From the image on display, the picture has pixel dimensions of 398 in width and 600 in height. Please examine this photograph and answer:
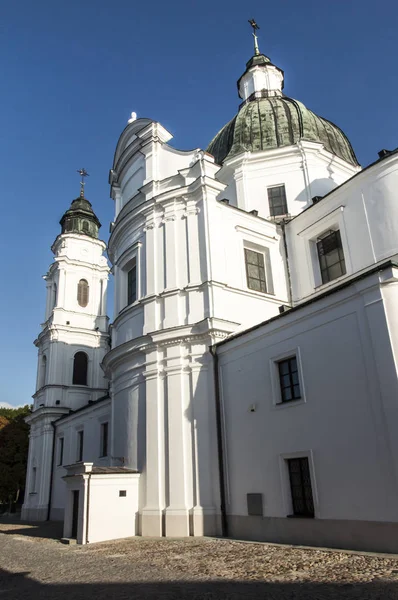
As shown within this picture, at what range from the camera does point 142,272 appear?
58.3 ft

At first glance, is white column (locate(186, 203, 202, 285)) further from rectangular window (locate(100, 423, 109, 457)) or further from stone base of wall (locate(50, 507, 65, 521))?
stone base of wall (locate(50, 507, 65, 521))

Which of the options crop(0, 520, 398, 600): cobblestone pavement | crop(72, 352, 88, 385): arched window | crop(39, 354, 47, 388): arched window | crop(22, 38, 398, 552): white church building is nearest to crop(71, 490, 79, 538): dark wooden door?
crop(22, 38, 398, 552): white church building

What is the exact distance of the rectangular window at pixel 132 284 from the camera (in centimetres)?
1880

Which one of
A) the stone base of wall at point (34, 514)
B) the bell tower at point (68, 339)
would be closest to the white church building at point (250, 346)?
the stone base of wall at point (34, 514)

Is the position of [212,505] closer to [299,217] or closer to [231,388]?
[231,388]

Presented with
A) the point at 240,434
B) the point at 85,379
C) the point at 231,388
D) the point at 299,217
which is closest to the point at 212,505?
the point at 240,434

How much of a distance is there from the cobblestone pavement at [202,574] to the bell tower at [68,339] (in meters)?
18.6

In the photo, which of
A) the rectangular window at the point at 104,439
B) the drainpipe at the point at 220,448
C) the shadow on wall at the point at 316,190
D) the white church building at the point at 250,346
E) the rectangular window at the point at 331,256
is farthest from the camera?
the rectangular window at the point at 104,439

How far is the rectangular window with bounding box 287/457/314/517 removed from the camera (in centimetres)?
1101

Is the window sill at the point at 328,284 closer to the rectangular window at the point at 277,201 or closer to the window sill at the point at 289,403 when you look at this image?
the rectangular window at the point at 277,201

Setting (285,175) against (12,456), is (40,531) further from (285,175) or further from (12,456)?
(12,456)

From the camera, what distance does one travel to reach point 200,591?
710 centimetres

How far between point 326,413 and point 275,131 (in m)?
15.3

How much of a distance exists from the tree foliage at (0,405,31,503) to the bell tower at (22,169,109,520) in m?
7.34
